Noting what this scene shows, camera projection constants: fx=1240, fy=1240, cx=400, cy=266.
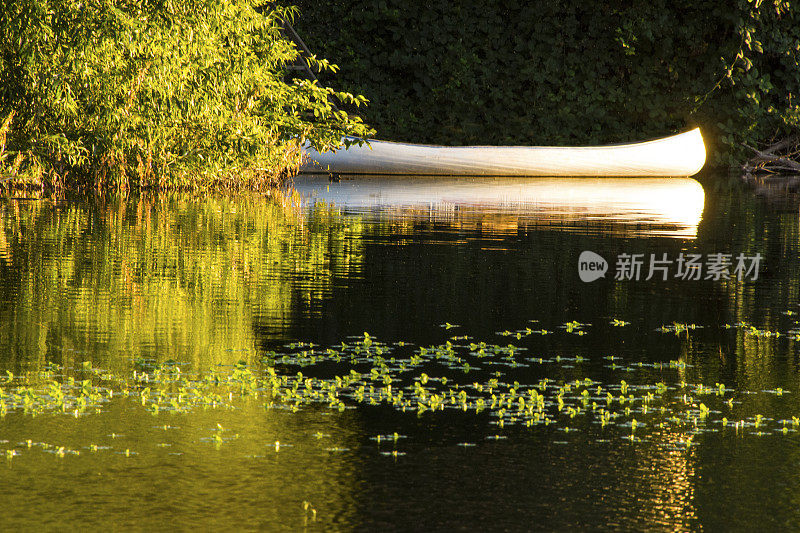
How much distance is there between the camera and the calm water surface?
15.4 feet

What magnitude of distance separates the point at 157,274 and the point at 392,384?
4567 millimetres

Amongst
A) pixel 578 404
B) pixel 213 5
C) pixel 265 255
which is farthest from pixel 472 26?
pixel 578 404

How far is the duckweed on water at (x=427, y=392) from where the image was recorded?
5875 millimetres

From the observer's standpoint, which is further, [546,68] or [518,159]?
[546,68]

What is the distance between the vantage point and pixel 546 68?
3170cm

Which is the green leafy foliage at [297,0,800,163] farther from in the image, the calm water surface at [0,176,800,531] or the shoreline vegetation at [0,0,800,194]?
the calm water surface at [0,176,800,531]

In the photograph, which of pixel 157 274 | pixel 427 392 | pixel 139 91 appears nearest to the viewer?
pixel 427 392

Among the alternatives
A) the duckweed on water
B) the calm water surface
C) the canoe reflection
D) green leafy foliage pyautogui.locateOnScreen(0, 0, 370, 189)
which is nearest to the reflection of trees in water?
the calm water surface

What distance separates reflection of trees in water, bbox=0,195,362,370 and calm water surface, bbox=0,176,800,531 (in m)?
0.04

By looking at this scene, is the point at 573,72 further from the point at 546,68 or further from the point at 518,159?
the point at 518,159

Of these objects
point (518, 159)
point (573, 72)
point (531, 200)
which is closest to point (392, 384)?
point (531, 200)

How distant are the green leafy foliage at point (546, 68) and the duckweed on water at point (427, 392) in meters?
24.9

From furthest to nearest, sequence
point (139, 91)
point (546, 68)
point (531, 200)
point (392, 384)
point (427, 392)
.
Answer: point (546, 68)
point (531, 200)
point (139, 91)
point (392, 384)
point (427, 392)

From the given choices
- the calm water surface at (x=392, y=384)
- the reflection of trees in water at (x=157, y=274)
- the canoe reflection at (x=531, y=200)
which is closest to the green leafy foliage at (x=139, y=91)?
the reflection of trees in water at (x=157, y=274)
